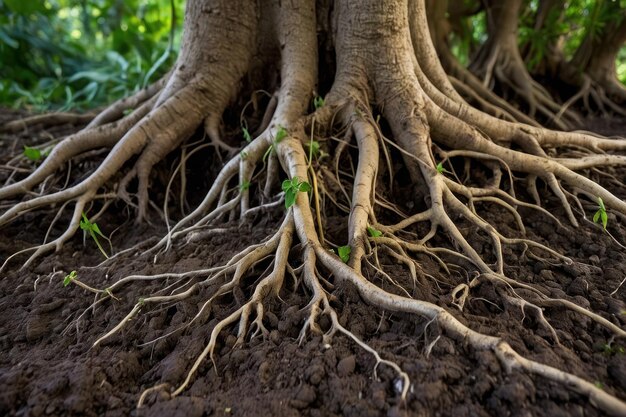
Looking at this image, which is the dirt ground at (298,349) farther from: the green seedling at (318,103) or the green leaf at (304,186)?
the green seedling at (318,103)

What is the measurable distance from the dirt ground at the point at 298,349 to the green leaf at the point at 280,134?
0.50 m

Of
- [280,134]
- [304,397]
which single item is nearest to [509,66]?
[280,134]

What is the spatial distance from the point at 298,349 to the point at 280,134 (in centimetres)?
115

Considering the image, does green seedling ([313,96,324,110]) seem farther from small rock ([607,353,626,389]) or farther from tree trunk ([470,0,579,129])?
tree trunk ([470,0,579,129])

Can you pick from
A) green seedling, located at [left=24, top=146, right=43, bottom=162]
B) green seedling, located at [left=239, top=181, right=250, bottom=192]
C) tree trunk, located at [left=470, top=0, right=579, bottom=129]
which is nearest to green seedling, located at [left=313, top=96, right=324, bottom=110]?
green seedling, located at [left=239, top=181, right=250, bottom=192]

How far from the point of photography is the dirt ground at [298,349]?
1236 mm

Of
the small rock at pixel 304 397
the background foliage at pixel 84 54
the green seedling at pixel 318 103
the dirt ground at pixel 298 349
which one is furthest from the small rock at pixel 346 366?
the background foliage at pixel 84 54

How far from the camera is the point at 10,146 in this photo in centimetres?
308

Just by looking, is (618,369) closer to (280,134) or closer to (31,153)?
(280,134)

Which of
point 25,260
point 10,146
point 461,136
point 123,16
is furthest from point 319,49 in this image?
point 123,16

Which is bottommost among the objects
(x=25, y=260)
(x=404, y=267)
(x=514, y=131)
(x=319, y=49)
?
(x=25, y=260)

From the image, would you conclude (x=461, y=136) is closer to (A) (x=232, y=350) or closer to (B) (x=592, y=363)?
(B) (x=592, y=363)

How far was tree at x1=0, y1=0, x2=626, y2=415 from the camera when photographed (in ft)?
5.84

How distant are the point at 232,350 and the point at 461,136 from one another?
170 centimetres
